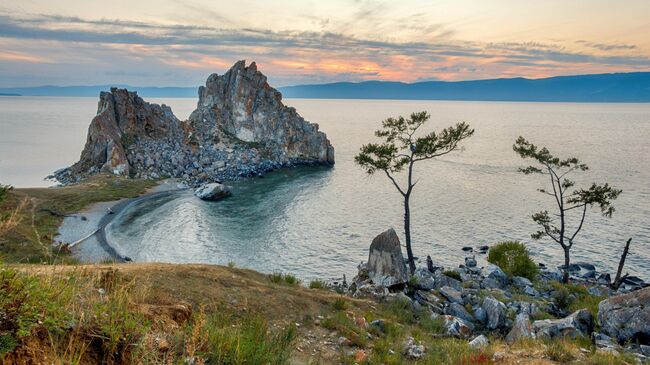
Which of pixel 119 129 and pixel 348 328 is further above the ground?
pixel 119 129

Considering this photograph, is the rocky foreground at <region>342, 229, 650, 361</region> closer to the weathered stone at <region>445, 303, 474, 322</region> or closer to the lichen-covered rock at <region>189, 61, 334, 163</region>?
the weathered stone at <region>445, 303, 474, 322</region>

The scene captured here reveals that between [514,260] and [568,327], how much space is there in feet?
70.9

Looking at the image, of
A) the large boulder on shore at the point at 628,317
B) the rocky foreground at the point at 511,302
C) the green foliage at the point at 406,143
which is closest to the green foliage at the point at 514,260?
the rocky foreground at the point at 511,302

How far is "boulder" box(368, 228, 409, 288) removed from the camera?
2606 cm

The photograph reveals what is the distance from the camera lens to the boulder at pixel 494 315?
2180 cm

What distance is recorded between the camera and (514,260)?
127 ft

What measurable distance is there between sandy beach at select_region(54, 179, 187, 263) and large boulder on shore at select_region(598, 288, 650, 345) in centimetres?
3617

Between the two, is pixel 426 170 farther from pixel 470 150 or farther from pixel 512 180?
pixel 470 150

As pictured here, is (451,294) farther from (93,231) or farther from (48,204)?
(48,204)

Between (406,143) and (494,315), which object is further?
(406,143)

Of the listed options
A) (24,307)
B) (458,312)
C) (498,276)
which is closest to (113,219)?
(498,276)

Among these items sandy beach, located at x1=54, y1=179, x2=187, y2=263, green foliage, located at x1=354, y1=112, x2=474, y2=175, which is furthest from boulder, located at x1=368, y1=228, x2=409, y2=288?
sandy beach, located at x1=54, y1=179, x2=187, y2=263

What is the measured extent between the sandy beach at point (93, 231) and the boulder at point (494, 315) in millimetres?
30596

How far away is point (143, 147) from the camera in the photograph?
9262 centimetres
